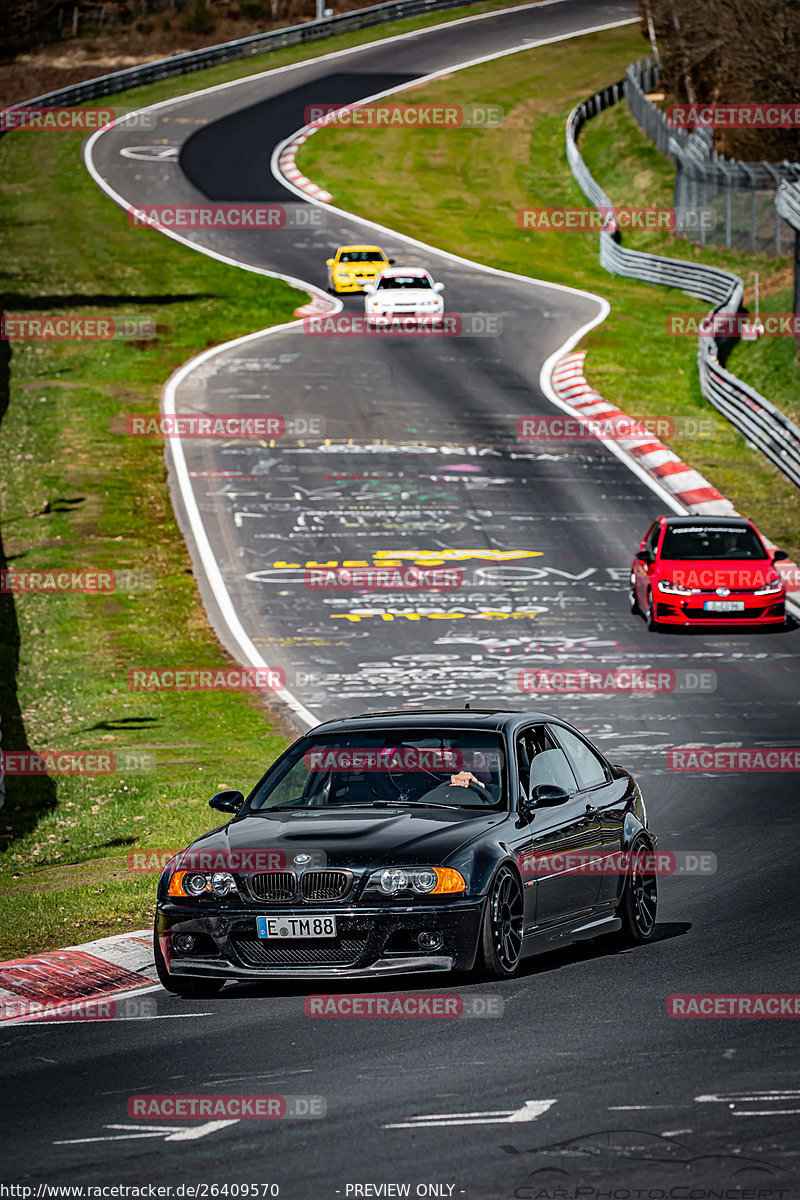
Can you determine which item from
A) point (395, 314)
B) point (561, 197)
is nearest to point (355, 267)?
point (395, 314)

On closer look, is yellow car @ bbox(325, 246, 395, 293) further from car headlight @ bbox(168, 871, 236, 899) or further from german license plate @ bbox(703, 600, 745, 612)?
car headlight @ bbox(168, 871, 236, 899)

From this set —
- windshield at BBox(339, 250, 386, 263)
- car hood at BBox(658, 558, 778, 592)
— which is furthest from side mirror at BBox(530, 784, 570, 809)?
windshield at BBox(339, 250, 386, 263)

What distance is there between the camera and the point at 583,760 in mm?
10828

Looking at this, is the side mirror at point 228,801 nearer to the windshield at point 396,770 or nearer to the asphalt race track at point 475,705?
the windshield at point 396,770

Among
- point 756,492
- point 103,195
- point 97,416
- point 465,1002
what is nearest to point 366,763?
point 465,1002

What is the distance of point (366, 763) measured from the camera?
10.0 metres

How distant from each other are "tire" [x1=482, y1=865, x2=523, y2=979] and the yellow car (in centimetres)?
4110

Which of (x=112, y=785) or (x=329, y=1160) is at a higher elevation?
(x=329, y=1160)

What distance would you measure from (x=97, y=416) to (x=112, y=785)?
21598 mm

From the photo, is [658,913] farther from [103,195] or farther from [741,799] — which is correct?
[103,195]

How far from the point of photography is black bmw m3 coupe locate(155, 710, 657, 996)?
8.81 m

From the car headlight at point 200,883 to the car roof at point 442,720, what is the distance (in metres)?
1.45

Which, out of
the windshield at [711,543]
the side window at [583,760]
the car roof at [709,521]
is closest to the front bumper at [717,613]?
the windshield at [711,543]

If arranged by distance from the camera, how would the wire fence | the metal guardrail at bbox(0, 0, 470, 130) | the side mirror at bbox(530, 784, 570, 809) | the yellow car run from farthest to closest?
the metal guardrail at bbox(0, 0, 470, 130) → the wire fence → the yellow car → the side mirror at bbox(530, 784, 570, 809)
